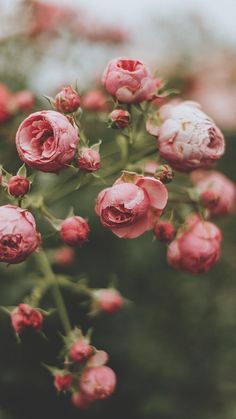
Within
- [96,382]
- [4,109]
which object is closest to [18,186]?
[96,382]

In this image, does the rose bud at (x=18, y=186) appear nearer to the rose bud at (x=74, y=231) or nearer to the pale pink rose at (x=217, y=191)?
the rose bud at (x=74, y=231)

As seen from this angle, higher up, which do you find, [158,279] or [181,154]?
[181,154]

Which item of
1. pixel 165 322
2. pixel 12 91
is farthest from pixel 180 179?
pixel 12 91

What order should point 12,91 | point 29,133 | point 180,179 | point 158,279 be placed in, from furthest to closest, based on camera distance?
1. point 180,179
2. point 158,279
3. point 12,91
4. point 29,133

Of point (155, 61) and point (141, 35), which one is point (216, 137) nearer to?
point (141, 35)

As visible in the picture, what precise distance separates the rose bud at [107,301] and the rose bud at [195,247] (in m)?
0.37

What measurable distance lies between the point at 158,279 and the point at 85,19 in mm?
1705

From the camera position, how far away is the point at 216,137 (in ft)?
5.95

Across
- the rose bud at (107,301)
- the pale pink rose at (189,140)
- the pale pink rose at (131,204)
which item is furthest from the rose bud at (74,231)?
the rose bud at (107,301)

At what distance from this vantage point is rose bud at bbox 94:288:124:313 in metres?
2.23

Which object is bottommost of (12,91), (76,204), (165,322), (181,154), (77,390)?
(165,322)

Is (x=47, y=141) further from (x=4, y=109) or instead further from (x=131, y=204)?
(x=4, y=109)

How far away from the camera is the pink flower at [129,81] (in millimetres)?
1807

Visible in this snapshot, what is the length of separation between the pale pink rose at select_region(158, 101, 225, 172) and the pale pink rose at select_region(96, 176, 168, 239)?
0.61ft
